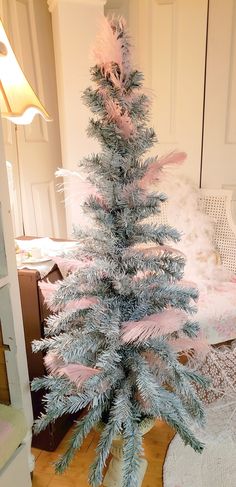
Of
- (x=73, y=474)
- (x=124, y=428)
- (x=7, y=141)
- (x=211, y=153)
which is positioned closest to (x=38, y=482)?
(x=73, y=474)

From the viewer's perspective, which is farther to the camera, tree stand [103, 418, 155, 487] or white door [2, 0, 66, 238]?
white door [2, 0, 66, 238]

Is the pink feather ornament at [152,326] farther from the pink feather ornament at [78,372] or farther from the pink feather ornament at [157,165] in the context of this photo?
the pink feather ornament at [157,165]

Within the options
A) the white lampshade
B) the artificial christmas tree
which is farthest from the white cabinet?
the white lampshade

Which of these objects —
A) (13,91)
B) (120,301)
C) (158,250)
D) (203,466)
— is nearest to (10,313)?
(120,301)

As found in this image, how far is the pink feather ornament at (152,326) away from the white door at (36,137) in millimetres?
1106

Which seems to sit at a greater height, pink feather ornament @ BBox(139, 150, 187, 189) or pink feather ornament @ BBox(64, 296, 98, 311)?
pink feather ornament @ BBox(139, 150, 187, 189)

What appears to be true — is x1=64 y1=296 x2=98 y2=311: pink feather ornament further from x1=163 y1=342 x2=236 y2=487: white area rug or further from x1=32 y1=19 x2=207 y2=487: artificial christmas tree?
x1=163 y1=342 x2=236 y2=487: white area rug

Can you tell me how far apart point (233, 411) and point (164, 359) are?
0.82 metres

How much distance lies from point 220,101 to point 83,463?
6.10 feet

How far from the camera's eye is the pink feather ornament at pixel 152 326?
2.48ft

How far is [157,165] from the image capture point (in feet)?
2.57

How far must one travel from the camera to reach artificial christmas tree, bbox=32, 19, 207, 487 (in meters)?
0.74

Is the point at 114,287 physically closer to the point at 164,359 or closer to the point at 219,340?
the point at 164,359

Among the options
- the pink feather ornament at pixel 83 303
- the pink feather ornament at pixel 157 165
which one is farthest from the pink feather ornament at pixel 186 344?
the pink feather ornament at pixel 157 165
